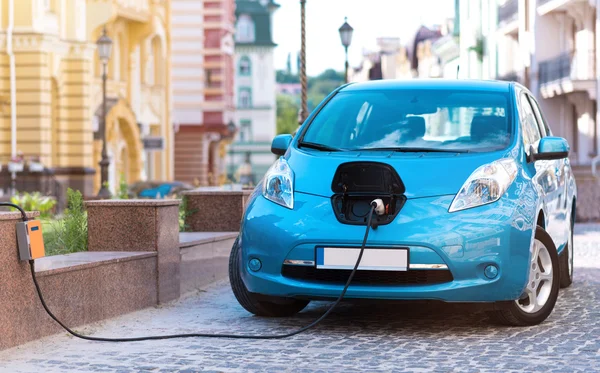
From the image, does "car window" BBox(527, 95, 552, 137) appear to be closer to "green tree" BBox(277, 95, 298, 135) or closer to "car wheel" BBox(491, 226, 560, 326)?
"car wheel" BBox(491, 226, 560, 326)

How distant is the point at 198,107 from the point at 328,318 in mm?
59098

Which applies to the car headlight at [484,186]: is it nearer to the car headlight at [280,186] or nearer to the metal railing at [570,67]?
the car headlight at [280,186]

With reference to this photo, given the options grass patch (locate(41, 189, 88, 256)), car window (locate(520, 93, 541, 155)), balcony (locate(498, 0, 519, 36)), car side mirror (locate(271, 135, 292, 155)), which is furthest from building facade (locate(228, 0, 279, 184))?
car side mirror (locate(271, 135, 292, 155))

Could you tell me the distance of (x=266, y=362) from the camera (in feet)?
23.0

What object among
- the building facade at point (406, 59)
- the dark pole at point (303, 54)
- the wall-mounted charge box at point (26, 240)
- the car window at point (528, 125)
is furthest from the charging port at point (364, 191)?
the building facade at point (406, 59)

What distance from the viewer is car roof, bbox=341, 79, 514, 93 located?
30.9 ft

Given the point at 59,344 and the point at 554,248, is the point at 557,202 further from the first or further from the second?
the point at 59,344

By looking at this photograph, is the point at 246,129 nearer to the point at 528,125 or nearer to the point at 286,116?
the point at 286,116

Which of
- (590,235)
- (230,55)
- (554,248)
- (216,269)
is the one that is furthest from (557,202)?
(230,55)

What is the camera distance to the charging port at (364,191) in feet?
26.3

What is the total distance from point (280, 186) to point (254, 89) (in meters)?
115

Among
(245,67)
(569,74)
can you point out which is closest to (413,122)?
(569,74)

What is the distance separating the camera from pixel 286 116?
517 feet

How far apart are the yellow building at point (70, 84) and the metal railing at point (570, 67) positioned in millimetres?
14321
